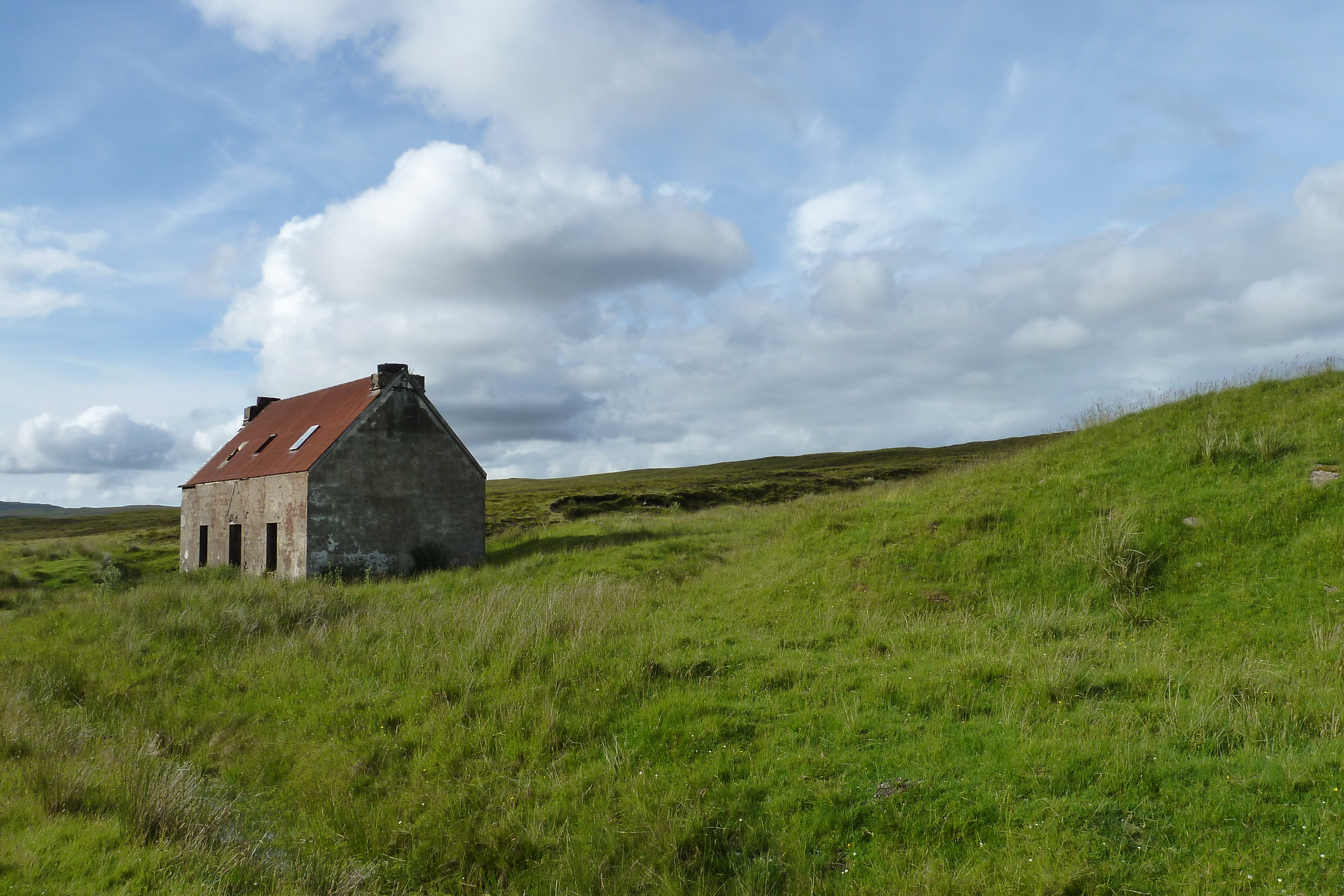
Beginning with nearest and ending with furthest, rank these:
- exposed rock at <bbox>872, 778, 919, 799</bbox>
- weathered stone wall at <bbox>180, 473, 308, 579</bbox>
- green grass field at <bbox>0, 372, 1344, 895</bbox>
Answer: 1. green grass field at <bbox>0, 372, 1344, 895</bbox>
2. exposed rock at <bbox>872, 778, 919, 799</bbox>
3. weathered stone wall at <bbox>180, 473, 308, 579</bbox>

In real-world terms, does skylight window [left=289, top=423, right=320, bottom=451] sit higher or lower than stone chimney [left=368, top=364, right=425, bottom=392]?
lower

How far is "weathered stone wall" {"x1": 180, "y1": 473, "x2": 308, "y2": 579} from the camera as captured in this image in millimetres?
25359

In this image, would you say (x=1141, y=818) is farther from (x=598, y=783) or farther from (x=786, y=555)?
(x=786, y=555)

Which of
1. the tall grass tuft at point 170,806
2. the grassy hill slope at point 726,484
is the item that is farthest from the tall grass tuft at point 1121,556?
the tall grass tuft at point 170,806

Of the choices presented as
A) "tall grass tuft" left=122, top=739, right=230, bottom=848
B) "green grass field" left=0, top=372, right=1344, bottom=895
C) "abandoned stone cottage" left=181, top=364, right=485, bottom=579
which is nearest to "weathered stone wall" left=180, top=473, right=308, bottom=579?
"abandoned stone cottage" left=181, top=364, right=485, bottom=579

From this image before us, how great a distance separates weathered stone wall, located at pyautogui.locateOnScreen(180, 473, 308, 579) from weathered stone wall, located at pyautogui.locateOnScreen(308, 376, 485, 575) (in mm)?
794

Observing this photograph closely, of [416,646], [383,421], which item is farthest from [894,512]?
[383,421]

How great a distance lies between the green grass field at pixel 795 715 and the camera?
666cm

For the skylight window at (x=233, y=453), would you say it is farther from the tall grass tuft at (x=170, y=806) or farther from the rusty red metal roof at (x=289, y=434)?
the tall grass tuft at (x=170, y=806)

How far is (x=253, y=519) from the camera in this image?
28.7 m

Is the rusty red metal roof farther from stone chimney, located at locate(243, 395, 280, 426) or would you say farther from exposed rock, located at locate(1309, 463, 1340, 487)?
exposed rock, located at locate(1309, 463, 1340, 487)

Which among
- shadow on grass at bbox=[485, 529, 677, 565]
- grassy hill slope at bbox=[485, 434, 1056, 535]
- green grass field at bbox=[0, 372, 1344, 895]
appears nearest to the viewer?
green grass field at bbox=[0, 372, 1344, 895]

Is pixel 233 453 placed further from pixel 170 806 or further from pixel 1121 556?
pixel 1121 556

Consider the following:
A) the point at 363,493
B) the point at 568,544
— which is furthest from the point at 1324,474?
the point at 363,493
